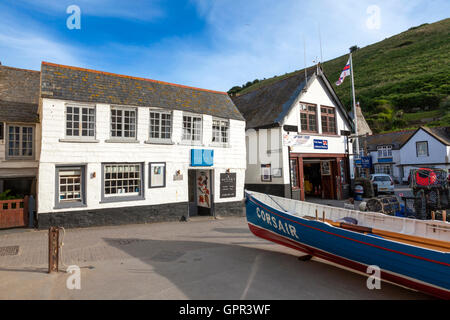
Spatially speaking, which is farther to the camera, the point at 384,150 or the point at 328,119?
the point at 384,150

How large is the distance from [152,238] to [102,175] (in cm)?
408

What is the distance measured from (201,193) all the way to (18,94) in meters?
12.1

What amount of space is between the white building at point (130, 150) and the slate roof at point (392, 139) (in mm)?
37434

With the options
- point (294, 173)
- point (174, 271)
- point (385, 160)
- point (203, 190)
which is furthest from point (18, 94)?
point (385, 160)

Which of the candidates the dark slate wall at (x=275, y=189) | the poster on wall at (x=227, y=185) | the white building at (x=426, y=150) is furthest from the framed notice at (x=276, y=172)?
the white building at (x=426, y=150)

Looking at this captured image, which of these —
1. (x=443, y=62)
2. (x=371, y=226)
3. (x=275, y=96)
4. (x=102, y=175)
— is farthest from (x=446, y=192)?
(x=443, y=62)

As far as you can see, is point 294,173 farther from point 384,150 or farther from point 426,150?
point 384,150

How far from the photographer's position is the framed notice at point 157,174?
43.1 ft

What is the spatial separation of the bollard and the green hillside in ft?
211

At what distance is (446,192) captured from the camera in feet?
41.5

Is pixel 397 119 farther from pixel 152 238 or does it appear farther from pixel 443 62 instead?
pixel 152 238

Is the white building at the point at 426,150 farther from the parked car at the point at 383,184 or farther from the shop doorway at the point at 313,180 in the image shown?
the shop doorway at the point at 313,180

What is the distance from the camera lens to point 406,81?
80.9 metres

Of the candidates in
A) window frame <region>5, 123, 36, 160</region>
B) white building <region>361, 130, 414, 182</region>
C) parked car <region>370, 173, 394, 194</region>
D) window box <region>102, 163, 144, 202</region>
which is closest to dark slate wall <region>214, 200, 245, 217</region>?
window box <region>102, 163, 144, 202</region>
